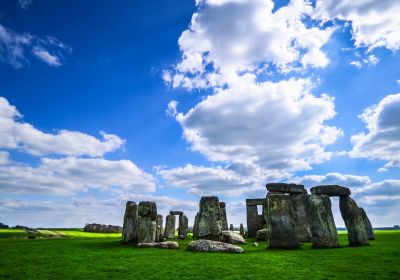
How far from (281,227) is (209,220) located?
512 cm

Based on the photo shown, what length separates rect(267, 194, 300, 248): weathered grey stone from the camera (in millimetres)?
13992

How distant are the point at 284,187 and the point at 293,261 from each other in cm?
1215

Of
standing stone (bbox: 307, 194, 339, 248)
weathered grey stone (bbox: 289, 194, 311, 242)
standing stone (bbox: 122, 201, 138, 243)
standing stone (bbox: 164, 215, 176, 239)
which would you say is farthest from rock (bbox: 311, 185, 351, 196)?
standing stone (bbox: 164, 215, 176, 239)

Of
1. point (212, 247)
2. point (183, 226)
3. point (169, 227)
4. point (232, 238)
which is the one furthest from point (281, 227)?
point (183, 226)

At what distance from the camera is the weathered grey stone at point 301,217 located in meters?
19.7

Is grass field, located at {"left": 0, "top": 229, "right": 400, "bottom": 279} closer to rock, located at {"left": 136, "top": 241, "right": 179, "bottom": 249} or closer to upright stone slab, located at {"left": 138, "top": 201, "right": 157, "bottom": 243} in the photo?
rock, located at {"left": 136, "top": 241, "right": 179, "bottom": 249}

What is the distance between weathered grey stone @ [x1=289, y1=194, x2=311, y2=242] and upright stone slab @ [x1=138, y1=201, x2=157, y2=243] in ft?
27.9

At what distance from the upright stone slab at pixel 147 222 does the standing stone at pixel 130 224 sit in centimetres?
64

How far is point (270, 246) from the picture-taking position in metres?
14.2

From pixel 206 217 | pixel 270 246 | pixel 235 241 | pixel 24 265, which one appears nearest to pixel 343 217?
pixel 270 246

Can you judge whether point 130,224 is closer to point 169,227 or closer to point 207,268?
point 169,227

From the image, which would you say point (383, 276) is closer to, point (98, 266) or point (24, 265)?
point (98, 266)

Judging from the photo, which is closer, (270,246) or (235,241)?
(270,246)

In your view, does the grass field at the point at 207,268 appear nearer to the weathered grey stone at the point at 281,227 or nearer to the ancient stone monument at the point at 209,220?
the weathered grey stone at the point at 281,227
